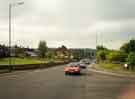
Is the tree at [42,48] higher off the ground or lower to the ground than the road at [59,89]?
higher

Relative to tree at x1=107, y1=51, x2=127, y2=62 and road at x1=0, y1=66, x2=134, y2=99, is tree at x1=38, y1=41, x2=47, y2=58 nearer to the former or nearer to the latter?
tree at x1=107, y1=51, x2=127, y2=62

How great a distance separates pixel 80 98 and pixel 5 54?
3937 inches

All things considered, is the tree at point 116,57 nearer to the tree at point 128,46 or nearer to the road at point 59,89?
the tree at point 128,46

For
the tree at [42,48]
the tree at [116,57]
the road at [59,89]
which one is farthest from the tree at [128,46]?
the road at [59,89]

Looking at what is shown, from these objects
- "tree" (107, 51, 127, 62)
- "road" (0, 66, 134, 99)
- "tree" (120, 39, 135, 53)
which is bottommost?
"road" (0, 66, 134, 99)

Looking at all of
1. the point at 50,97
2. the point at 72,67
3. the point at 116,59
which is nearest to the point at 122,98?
the point at 50,97

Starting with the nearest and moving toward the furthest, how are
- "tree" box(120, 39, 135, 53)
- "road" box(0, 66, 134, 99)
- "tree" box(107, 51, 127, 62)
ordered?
"road" box(0, 66, 134, 99), "tree" box(107, 51, 127, 62), "tree" box(120, 39, 135, 53)

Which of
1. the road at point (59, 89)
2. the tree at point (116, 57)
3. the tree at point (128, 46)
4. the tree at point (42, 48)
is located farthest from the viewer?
the tree at point (42, 48)

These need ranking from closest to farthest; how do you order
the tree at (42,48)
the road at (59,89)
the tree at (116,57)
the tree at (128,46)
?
1. the road at (59,89)
2. the tree at (116,57)
3. the tree at (128,46)
4. the tree at (42,48)

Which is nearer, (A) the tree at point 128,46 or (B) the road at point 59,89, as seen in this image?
(B) the road at point 59,89

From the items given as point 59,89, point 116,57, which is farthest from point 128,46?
point 59,89

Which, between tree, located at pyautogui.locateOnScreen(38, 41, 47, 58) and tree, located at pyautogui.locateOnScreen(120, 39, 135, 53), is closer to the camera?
tree, located at pyautogui.locateOnScreen(120, 39, 135, 53)

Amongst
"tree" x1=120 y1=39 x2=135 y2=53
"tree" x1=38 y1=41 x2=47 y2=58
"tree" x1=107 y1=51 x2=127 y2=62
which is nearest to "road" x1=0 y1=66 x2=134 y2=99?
"tree" x1=107 y1=51 x2=127 y2=62

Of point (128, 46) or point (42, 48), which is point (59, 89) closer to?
point (128, 46)
